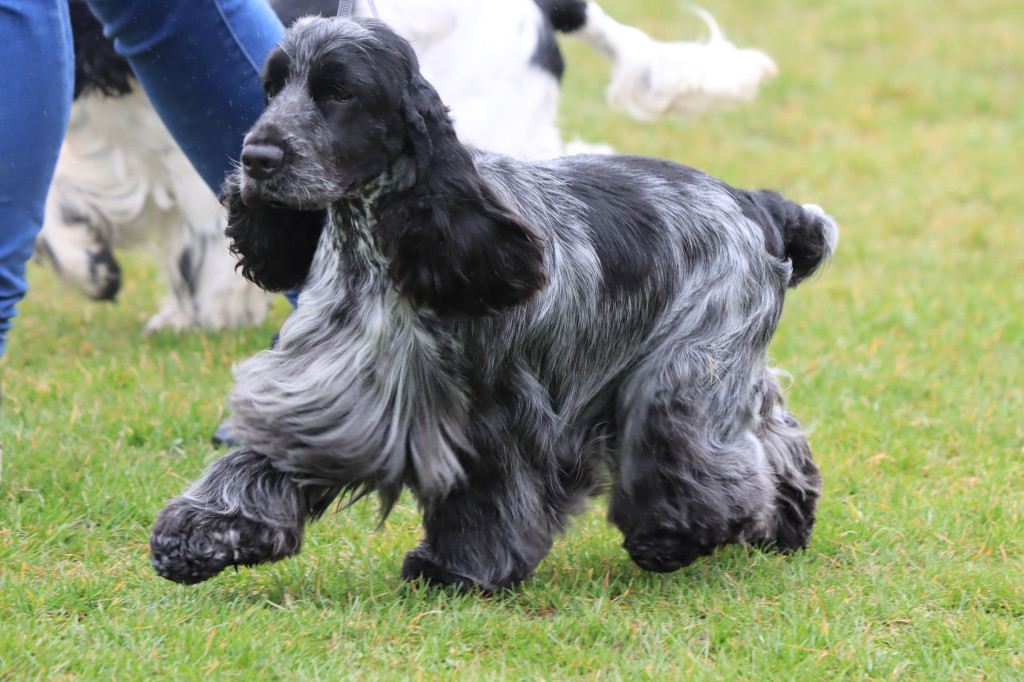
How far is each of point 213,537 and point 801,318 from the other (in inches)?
151

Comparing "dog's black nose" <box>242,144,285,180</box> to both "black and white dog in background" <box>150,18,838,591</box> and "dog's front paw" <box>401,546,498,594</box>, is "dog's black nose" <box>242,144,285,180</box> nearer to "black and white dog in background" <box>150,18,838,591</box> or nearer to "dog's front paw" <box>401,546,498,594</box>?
"black and white dog in background" <box>150,18,838,591</box>

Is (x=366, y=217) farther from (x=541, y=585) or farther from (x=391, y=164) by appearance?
(x=541, y=585)

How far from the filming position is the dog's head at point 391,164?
2674 millimetres

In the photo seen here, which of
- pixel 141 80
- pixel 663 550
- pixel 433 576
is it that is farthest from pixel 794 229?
pixel 141 80

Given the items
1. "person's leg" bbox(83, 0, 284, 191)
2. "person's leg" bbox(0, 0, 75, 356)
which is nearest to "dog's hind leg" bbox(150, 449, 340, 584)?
"person's leg" bbox(0, 0, 75, 356)

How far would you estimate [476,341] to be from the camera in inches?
115

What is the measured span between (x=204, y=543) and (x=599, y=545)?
3.80ft

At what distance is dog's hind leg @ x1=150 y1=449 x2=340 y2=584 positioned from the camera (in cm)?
281

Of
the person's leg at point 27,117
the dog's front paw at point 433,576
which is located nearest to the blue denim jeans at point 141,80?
the person's leg at point 27,117

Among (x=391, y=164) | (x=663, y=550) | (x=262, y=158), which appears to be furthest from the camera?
(x=663, y=550)

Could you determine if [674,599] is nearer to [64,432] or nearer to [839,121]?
[64,432]

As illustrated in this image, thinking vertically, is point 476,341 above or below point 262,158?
below

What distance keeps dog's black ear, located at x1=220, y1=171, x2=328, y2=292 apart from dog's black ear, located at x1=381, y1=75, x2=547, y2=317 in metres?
0.32

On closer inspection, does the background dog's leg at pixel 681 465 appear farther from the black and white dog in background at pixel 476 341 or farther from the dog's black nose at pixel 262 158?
the dog's black nose at pixel 262 158
